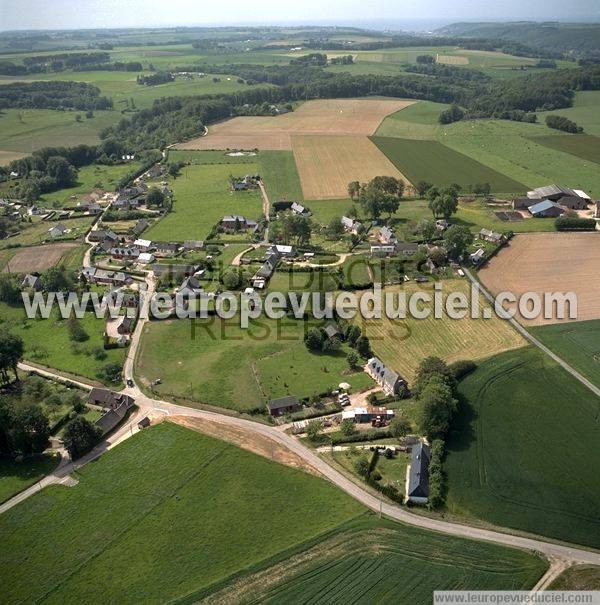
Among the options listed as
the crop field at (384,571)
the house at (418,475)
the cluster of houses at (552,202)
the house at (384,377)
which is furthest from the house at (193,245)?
the cluster of houses at (552,202)

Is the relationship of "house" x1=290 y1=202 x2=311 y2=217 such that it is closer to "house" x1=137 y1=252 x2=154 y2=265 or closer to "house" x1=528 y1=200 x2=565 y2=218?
"house" x1=137 y1=252 x2=154 y2=265

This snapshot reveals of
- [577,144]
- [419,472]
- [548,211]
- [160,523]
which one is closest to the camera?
[160,523]

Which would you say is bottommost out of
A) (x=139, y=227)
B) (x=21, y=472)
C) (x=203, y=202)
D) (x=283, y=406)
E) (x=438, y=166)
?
(x=21, y=472)

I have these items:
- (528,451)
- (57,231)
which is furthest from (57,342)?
(528,451)

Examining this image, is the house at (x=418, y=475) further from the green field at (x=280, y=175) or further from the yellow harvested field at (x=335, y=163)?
the yellow harvested field at (x=335, y=163)

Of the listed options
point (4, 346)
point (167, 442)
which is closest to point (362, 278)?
point (167, 442)

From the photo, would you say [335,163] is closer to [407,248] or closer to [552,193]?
[552,193]
